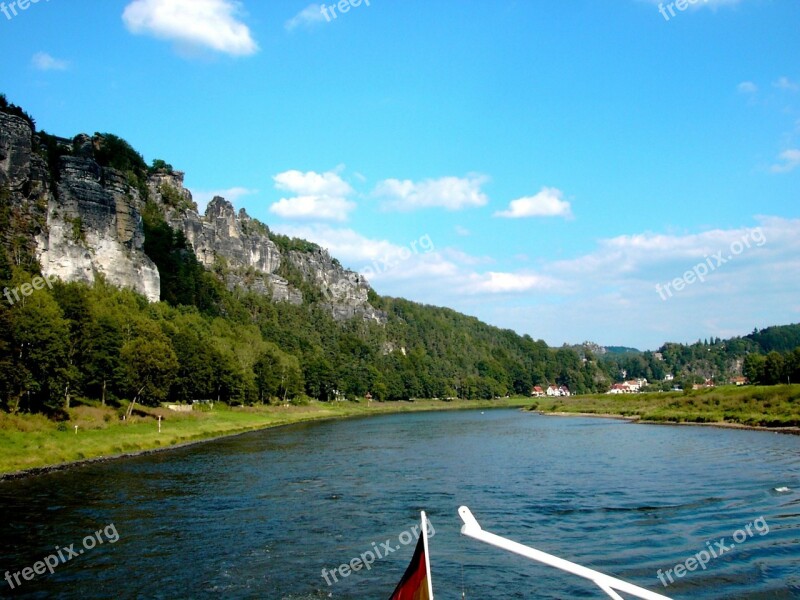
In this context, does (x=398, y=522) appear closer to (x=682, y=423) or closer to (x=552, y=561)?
(x=552, y=561)

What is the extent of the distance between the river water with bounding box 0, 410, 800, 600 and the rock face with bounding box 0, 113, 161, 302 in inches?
2979

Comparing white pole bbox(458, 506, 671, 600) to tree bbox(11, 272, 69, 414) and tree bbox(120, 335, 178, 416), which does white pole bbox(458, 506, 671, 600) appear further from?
tree bbox(120, 335, 178, 416)

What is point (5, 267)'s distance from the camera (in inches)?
3433

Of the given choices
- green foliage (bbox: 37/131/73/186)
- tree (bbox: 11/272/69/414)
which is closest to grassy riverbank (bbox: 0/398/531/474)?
tree (bbox: 11/272/69/414)

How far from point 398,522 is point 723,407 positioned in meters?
73.5

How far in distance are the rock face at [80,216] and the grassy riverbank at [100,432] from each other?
140 ft

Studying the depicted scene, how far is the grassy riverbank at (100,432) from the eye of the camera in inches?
1902

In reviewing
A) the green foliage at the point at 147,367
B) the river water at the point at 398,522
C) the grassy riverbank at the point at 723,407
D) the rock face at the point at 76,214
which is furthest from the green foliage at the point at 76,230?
the grassy riverbank at the point at 723,407

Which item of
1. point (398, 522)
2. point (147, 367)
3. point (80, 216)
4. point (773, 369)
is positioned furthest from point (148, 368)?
point (773, 369)

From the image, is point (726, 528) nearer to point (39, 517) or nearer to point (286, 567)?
point (286, 567)

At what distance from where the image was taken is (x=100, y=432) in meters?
62.8

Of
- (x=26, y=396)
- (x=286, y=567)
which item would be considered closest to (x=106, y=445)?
(x=26, y=396)

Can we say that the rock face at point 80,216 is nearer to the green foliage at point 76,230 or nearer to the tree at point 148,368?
the green foliage at point 76,230

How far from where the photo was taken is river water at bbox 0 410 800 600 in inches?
785
